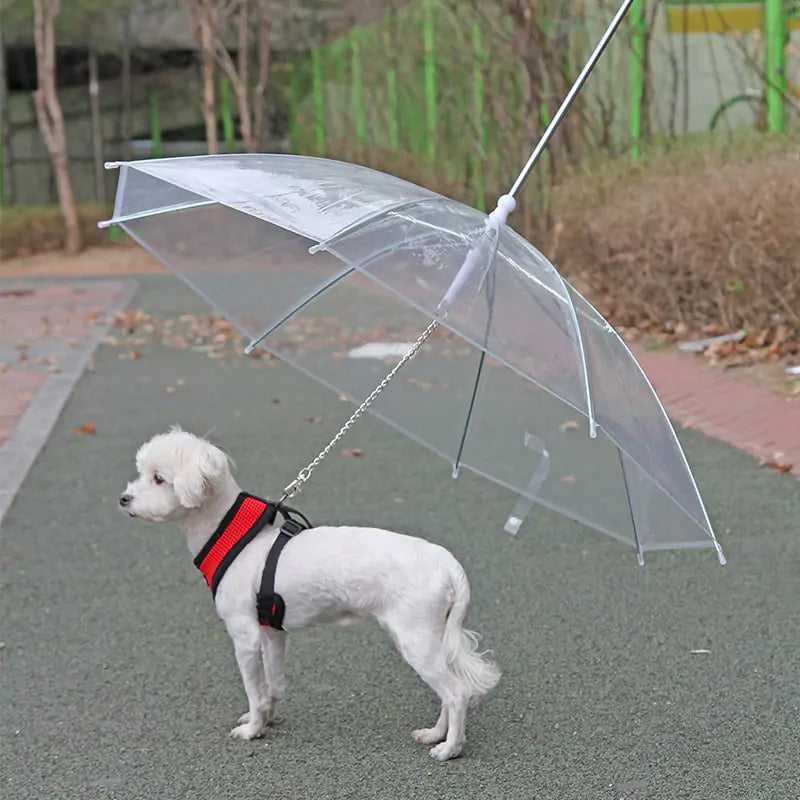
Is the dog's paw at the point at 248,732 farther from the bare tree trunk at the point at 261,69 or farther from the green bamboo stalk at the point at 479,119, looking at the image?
the bare tree trunk at the point at 261,69

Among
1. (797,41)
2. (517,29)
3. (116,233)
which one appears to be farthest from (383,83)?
(797,41)

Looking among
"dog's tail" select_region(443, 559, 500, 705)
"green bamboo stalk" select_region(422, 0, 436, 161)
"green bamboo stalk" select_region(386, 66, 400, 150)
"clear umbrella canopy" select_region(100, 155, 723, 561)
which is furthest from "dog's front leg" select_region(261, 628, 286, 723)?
"green bamboo stalk" select_region(386, 66, 400, 150)

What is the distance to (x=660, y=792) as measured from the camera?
344 centimetres

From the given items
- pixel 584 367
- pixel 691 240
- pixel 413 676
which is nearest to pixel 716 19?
pixel 691 240

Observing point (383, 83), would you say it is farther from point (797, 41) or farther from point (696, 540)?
point (696, 540)

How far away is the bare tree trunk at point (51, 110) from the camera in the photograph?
2125 cm

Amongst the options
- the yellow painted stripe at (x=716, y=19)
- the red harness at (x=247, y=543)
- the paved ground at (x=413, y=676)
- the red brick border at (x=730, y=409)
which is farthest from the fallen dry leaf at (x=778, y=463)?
the yellow painted stripe at (x=716, y=19)

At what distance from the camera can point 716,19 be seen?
14.2m

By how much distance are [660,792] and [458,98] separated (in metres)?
15.7

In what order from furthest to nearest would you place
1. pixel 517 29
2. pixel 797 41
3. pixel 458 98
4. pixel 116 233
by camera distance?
pixel 116 233 < pixel 458 98 < pixel 517 29 < pixel 797 41

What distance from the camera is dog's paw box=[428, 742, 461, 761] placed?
3633mm

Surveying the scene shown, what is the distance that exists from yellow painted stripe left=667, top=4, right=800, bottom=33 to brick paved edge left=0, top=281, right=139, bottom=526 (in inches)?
277

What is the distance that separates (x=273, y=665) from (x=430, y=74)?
16263mm

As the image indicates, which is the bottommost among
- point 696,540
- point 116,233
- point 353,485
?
point 116,233
